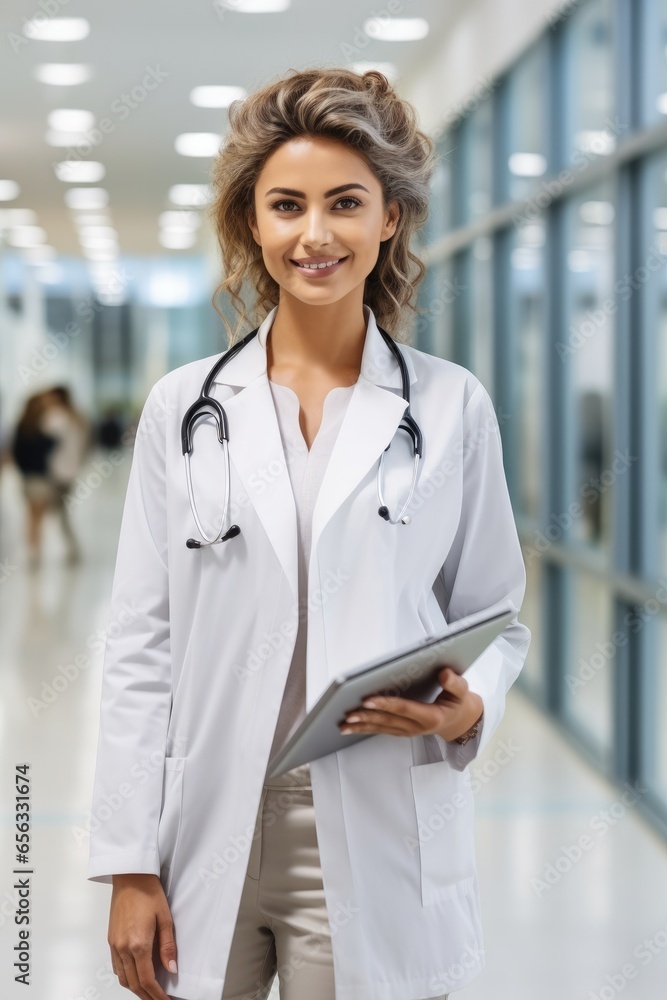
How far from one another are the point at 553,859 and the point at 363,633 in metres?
2.57

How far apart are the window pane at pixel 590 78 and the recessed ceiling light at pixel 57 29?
8.65 feet

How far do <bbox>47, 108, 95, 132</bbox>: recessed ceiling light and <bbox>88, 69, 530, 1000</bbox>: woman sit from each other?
6.42m

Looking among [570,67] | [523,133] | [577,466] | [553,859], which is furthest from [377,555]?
[523,133]

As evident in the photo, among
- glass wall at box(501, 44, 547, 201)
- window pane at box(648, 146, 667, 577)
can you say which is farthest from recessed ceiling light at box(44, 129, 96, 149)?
window pane at box(648, 146, 667, 577)

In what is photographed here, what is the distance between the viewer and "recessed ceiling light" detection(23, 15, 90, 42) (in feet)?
18.3

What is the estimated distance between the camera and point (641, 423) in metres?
3.94

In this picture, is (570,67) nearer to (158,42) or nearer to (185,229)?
(158,42)

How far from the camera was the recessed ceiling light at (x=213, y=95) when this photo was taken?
655 centimetres

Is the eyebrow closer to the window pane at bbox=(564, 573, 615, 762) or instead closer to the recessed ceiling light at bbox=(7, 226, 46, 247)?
the window pane at bbox=(564, 573, 615, 762)

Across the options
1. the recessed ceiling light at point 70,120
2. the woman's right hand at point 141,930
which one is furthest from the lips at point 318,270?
the recessed ceiling light at point 70,120

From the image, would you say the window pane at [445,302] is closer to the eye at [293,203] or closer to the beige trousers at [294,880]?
the eye at [293,203]

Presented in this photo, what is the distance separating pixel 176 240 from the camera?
10398 mm

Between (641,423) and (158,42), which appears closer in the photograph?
(641,423)

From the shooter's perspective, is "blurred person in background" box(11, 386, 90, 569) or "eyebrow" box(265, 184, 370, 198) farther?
"blurred person in background" box(11, 386, 90, 569)
